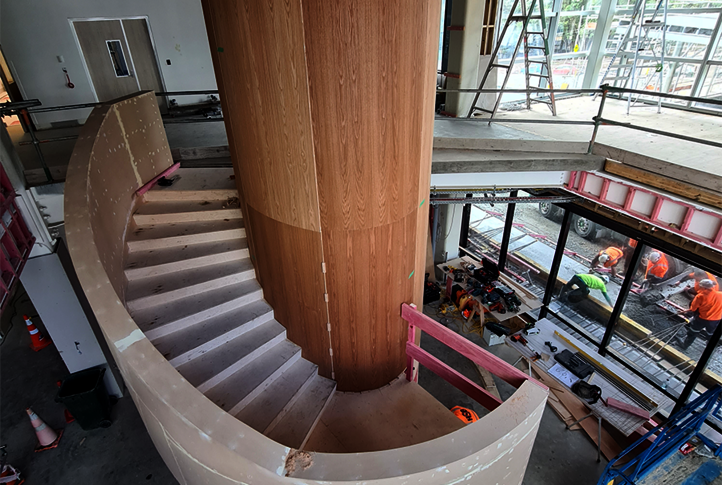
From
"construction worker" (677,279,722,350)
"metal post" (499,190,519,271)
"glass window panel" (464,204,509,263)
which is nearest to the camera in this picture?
"construction worker" (677,279,722,350)

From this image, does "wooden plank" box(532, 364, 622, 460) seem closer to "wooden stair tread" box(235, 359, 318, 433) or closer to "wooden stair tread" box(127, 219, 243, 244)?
"wooden stair tread" box(235, 359, 318, 433)

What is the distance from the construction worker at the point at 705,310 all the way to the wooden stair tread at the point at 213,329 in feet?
20.2

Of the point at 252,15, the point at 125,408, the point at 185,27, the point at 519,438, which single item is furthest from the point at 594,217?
the point at 185,27

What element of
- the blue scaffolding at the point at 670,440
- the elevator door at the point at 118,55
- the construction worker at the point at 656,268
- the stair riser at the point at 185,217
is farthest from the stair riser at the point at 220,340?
the elevator door at the point at 118,55

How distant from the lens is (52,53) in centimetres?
716

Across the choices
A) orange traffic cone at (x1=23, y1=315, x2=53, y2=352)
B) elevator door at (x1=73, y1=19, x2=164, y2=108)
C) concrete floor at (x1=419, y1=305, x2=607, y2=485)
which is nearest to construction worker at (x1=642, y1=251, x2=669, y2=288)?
concrete floor at (x1=419, y1=305, x2=607, y2=485)

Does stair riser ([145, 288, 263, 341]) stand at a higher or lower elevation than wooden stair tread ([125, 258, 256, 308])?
lower

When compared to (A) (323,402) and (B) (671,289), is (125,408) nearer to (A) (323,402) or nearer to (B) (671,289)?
(A) (323,402)

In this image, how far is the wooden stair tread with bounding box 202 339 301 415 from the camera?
3.57m

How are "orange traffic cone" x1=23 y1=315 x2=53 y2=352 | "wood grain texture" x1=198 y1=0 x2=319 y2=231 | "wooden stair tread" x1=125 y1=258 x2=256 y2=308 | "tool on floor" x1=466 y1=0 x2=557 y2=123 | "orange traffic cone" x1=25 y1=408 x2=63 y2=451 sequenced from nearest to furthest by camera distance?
"wood grain texture" x1=198 y1=0 x2=319 y2=231
"wooden stair tread" x1=125 y1=258 x2=256 y2=308
"orange traffic cone" x1=25 y1=408 x2=63 y2=451
"tool on floor" x1=466 y1=0 x2=557 y2=123
"orange traffic cone" x1=23 y1=315 x2=53 y2=352

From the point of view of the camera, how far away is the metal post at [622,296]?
19.6 feet

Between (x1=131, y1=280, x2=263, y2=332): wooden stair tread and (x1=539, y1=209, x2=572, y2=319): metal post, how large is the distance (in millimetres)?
5388

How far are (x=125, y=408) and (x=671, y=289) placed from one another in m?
8.87

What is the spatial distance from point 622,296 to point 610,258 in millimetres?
932
